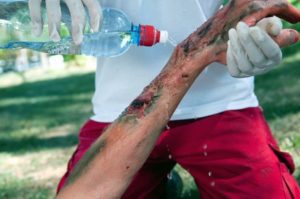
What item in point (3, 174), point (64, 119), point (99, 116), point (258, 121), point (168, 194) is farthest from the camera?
point (64, 119)

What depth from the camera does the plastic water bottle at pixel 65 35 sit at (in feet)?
7.64

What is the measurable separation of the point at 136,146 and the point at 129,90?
389mm

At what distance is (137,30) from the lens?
2.17m

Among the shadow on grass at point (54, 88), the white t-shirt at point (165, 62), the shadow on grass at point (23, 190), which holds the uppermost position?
the white t-shirt at point (165, 62)

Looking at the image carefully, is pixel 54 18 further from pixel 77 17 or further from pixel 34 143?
pixel 34 143

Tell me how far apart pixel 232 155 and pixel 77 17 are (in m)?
0.71

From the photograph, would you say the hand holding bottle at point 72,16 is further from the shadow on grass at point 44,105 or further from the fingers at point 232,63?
the shadow on grass at point 44,105

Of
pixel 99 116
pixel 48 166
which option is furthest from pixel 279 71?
pixel 99 116

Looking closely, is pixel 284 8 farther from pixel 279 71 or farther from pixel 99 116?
pixel 279 71

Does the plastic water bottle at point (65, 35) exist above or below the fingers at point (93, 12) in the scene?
below

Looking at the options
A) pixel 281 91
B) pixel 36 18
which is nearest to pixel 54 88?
pixel 281 91

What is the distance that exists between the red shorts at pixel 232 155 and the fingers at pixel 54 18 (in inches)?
25.3

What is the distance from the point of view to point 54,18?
195 centimetres

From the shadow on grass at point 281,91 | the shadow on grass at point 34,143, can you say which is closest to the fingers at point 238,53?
the shadow on grass at point 281,91
